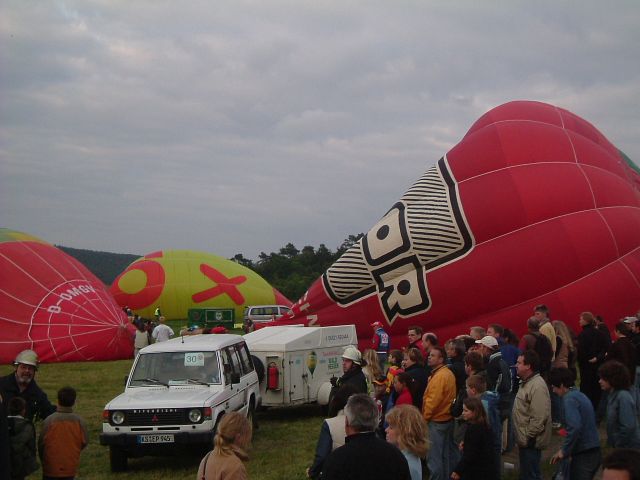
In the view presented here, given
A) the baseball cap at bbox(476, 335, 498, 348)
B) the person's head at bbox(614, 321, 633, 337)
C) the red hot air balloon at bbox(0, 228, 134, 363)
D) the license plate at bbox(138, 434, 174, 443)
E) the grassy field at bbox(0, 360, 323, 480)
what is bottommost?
the grassy field at bbox(0, 360, 323, 480)

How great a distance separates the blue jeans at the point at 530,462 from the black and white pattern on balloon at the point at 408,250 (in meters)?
7.42

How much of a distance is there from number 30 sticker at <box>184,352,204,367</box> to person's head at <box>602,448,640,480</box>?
7061mm

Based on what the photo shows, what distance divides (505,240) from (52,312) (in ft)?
37.9

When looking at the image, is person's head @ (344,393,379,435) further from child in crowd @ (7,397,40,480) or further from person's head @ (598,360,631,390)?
person's head @ (598,360,631,390)

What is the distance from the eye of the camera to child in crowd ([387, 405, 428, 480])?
4457mm

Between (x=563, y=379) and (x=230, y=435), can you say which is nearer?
(x=230, y=435)

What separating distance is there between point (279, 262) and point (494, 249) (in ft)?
180

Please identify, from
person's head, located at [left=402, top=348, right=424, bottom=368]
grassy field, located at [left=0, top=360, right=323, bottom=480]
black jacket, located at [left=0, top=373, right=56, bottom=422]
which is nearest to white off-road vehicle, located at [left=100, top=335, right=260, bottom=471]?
grassy field, located at [left=0, top=360, right=323, bottom=480]

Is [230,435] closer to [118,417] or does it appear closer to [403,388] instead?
[403,388]

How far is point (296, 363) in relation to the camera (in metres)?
11.2

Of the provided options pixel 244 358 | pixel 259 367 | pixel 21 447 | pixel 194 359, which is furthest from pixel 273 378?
pixel 21 447

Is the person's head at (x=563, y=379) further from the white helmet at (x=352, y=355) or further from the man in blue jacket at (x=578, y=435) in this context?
the white helmet at (x=352, y=355)

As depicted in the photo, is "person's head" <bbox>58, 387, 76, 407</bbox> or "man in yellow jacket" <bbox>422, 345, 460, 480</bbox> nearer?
"person's head" <bbox>58, 387, 76, 407</bbox>

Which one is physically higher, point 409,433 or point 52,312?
point 52,312
